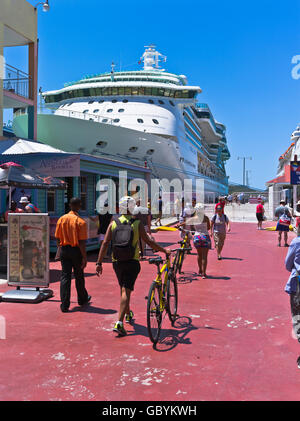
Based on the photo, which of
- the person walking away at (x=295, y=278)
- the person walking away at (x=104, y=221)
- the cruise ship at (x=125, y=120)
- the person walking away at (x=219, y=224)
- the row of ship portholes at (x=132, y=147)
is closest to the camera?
the person walking away at (x=295, y=278)

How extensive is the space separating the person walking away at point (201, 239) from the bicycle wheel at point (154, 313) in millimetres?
3843

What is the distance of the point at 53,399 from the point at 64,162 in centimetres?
827

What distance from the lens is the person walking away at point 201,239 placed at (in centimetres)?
859

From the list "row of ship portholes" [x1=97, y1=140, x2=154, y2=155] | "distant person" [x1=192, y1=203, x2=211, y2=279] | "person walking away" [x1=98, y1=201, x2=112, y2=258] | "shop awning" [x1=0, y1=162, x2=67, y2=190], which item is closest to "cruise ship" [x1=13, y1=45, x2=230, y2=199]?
"row of ship portholes" [x1=97, y1=140, x2=154, y2=155]

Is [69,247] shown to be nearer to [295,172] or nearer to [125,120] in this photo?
[295,172]

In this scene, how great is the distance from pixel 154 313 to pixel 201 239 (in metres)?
3.97

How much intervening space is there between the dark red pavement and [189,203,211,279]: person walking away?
3.93 feet

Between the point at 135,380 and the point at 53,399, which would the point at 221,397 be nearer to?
the point at 135,380

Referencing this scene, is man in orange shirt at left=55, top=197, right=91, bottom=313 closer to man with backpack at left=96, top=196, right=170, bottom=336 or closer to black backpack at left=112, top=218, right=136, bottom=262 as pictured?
man with backpack at left=96, top=196, right=170, bottom=336

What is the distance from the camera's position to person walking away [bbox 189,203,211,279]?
859 cm

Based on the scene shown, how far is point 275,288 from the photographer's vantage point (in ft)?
25.6

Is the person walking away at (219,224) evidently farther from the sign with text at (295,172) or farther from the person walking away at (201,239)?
the sign with text at (295,172)

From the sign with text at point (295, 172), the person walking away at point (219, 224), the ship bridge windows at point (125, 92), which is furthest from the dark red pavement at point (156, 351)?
the ship bridge windows at point (125, 92)

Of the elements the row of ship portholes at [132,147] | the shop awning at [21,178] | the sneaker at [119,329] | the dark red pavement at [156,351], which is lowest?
the dark red pavement at [156,351]
